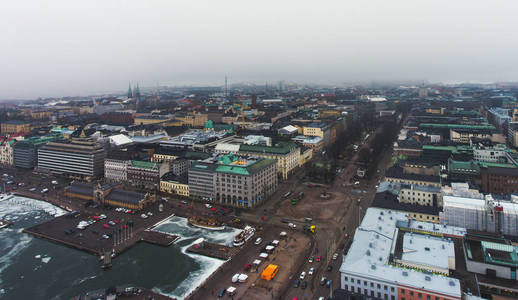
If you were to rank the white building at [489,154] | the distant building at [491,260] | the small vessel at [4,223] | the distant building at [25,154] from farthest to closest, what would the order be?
the distant building at [25,154] < the white building at [489,154] < the small vessel at [4,223] < the distant building at [491,260]

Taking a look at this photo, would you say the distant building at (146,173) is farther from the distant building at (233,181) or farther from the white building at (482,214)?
the white building at (482,214)

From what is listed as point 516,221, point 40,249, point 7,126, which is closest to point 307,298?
point 516,221

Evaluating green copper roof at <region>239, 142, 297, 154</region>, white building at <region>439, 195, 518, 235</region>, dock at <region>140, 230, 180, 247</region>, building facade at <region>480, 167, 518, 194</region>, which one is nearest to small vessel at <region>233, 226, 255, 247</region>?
dock at <region>140, 230, 180, 247</region>

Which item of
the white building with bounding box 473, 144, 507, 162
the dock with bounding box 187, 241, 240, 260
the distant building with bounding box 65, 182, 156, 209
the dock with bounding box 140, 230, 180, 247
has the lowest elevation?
the dock with bounding box 187, 241, 240, 260

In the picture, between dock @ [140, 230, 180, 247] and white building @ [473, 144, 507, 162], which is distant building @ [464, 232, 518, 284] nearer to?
dock @ [140, 230, 180, 247]

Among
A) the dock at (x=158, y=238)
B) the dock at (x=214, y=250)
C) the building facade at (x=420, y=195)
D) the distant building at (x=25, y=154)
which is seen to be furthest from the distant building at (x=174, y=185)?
the distant building at (x=25, y=154)

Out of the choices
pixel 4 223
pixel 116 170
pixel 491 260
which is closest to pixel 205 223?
pixel 4 223
